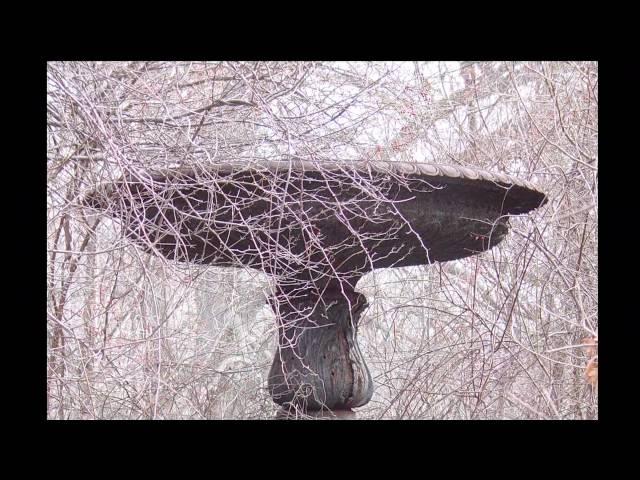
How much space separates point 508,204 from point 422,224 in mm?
351

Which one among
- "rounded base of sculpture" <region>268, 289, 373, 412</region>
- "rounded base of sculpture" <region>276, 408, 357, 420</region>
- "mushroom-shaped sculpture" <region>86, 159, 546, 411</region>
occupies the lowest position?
"rounded base of sculpture" <region>276, 408, 357, 420</region>

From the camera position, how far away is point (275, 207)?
111 inches

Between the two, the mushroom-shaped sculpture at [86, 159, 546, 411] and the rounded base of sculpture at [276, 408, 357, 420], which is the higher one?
the mushroom-shaped sculpture at [86, 159, 546, 411]

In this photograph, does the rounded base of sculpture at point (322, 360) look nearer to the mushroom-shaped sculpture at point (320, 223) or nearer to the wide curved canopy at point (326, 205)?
the mushroom-shaped sculpture at point (320, 223)

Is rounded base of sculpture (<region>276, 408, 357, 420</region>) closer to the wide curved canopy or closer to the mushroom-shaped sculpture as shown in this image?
the mushroom-shaped sculpture

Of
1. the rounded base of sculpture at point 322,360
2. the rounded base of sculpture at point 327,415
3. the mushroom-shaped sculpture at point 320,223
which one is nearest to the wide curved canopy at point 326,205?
the mushroom-shaped sculpture at point 320,223

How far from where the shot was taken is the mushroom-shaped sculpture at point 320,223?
260 cm

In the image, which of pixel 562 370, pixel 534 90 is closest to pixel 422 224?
pixel 562 370

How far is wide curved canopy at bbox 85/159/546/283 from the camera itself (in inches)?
101

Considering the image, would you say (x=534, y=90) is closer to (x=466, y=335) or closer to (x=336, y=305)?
(x=466, y=335)

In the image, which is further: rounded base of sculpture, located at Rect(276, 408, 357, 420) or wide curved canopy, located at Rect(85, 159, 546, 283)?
rounded base of sculpture, located at Rect(276, 408, 357, 420)

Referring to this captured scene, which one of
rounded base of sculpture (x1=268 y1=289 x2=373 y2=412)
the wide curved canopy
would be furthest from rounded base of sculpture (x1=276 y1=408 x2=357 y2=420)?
the wide curved canopy

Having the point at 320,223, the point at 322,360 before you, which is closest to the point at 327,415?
the point at 322,360

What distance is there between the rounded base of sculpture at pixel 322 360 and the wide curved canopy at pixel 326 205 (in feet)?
0.50
